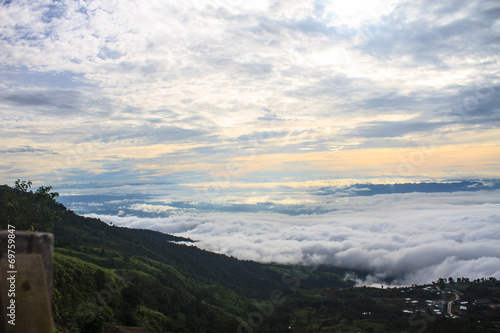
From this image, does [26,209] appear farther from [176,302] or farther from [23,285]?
[176,302]

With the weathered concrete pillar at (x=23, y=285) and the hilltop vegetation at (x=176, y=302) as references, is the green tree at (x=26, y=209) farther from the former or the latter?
the weathered concrete pillar at (x=23, y=285)

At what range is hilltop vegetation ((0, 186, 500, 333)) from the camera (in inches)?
2120

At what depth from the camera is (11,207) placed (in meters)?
44.2

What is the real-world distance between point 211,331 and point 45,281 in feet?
330

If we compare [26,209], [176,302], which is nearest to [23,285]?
[26,209]

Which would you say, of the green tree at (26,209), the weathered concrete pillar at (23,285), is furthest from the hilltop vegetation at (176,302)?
the weathered concrete pillar at (23,285)

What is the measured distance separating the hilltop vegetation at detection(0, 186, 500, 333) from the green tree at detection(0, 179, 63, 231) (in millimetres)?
309

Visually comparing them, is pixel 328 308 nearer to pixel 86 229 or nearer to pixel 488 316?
pixel 488 316

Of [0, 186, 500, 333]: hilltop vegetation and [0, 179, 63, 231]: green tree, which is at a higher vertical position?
[0, 179, 63, 231]: green tree

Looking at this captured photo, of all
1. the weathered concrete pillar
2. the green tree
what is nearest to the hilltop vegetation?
the green tree

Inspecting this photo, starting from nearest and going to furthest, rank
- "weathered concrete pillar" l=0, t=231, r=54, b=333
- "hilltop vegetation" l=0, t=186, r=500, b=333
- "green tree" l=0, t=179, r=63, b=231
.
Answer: "weathered concrete pillar" l=0, t=231, r=54, b=333, "green tree" l=0, t=179, r=63, b=231, "hilltop vegetation" l=0, t=186, r=500, b=333

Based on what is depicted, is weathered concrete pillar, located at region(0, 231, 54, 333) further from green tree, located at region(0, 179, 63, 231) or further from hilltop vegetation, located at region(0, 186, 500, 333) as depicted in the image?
green tree, located at region(0, 179, 63, 231)

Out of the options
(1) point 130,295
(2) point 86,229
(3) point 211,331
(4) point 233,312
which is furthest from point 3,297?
(2) point 86,229

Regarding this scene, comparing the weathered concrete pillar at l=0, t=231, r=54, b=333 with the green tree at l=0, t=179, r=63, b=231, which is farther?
the green tree at l=0, t=179, r=63, b=231
